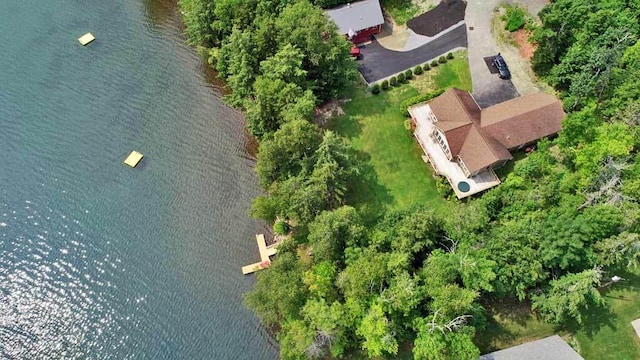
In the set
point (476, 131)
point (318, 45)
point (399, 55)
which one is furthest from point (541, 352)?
point (318, 45)

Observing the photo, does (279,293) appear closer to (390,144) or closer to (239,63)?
(390,144)

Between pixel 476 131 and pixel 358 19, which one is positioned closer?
pixel 476 131

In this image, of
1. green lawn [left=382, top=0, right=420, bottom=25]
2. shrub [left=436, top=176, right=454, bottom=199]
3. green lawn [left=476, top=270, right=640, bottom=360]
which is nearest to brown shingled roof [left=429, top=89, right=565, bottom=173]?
shrub [left=436, top=176, right=454, bottom=199]

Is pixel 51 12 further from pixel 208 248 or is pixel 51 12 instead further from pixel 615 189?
pixel 615 189

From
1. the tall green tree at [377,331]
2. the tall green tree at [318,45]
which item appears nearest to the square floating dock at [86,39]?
the tall green tree at [318,45]

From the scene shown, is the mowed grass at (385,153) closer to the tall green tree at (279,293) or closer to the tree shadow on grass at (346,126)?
the tree shadow on grass at (346,126)

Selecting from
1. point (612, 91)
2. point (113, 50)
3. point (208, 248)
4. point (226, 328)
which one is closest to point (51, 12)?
point (113, 50)
